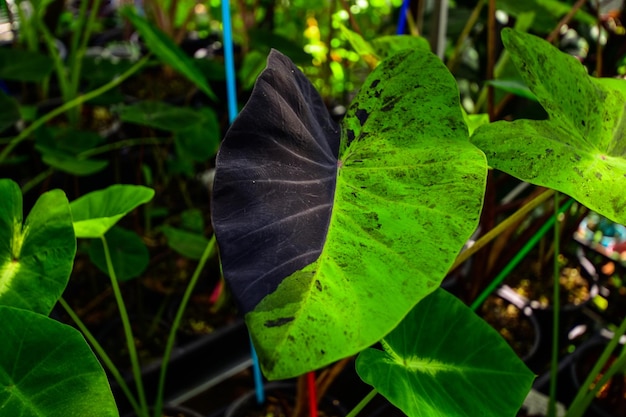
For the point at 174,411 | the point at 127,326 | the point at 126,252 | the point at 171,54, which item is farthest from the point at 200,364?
the point at 171,54

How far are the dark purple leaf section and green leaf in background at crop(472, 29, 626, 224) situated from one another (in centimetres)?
15

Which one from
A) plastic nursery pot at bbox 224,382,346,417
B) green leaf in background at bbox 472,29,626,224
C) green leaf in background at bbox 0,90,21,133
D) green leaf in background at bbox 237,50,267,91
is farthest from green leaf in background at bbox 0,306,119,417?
green leaf in background at bbox 237,50,267,91

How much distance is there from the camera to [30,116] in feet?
4.32

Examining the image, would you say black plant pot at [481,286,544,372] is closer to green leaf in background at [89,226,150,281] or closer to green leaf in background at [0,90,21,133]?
green leaf in background at [89,226,150,281]

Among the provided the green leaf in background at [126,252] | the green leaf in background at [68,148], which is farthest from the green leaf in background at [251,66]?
the green leaf in background at [126,252]

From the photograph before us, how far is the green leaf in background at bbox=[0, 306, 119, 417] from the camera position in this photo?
47 cm

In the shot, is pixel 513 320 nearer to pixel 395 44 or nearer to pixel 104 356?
pixel 395 44

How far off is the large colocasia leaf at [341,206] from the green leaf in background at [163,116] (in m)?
0.57

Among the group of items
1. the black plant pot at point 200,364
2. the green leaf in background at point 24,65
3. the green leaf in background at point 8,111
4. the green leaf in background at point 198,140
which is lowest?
the black plant pot at point 200,364

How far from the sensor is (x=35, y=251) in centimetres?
59

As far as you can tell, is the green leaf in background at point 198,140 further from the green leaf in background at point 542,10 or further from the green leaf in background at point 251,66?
the green leaf in background at point 542,10

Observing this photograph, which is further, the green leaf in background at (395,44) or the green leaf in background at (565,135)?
the green leaf in background at (395,44)

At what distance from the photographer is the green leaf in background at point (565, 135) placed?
51cm

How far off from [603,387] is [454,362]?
1.75 feet
